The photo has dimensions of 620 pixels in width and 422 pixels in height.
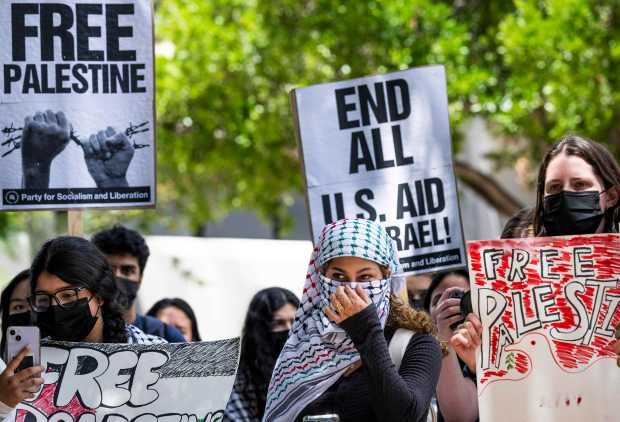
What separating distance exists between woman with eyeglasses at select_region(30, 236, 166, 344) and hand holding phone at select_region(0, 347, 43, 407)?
36 centimetres

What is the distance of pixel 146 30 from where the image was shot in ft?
19.6

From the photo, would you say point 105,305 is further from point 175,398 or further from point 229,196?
point 229,196

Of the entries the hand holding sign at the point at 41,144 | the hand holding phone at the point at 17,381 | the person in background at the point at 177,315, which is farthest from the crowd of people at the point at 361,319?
the person in background at the point at 177,315

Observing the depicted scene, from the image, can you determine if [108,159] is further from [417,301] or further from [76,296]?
[417,301]

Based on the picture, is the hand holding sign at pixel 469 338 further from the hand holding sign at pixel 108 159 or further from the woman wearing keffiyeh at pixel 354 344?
the hand holding sign at pixel 108 159

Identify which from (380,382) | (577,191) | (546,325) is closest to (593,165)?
(577,191)

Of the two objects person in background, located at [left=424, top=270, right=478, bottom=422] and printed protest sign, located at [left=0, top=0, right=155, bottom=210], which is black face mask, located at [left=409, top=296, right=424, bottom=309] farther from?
person in background, located at [left=424, top=270, right=478, bottom=422]

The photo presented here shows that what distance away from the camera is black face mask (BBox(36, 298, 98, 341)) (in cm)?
462

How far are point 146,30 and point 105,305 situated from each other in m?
1.66

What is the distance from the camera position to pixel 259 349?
6441mm

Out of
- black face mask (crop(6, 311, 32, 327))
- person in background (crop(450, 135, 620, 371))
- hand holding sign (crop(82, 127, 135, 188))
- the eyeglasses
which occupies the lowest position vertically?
black face mask (crop(6, 311, 32, 327))

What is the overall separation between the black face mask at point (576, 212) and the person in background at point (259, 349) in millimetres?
1769

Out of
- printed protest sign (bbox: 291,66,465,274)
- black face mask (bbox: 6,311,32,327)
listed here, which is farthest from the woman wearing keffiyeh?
printed protest sign (bbox: 291,66,465,274)

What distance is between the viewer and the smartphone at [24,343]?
430cm
